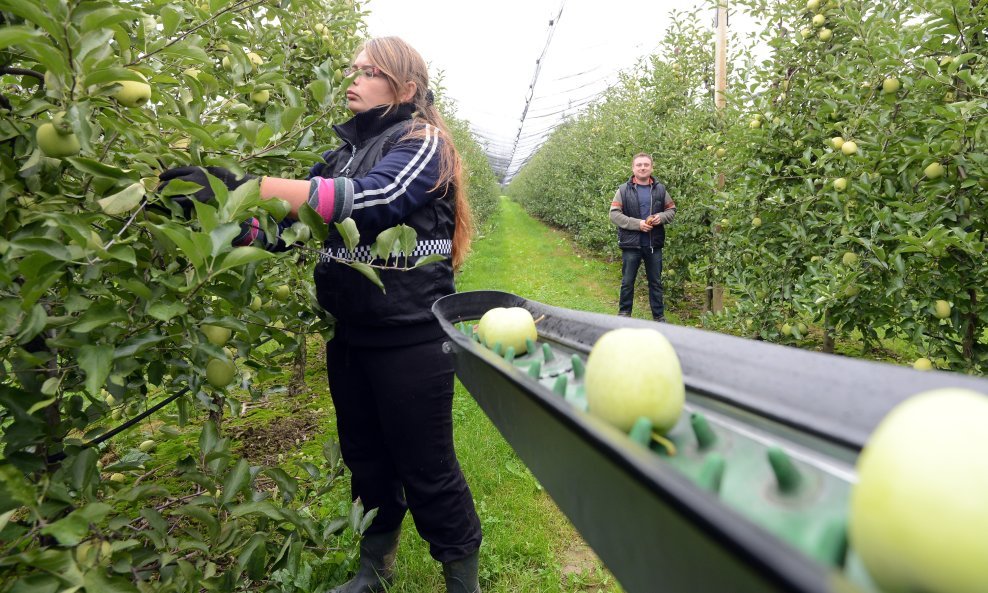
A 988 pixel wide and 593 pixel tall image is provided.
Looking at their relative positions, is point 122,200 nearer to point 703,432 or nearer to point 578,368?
point 578,368

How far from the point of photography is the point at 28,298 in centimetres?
87

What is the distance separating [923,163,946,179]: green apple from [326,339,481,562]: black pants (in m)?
2.30

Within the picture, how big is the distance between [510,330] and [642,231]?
5609mm

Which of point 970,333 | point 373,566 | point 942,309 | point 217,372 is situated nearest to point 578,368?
point 217,372

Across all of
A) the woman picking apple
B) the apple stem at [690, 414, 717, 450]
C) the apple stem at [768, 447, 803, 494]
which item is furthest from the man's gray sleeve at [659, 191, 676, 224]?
the apple stem at [768, 447, 803, 494]

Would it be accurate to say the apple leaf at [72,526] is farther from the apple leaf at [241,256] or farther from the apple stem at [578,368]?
the apple stem at [578,368]

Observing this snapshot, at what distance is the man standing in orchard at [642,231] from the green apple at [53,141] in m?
5.83

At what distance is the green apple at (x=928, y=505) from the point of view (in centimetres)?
39

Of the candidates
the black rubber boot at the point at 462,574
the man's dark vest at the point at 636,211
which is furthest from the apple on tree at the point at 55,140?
the man's dark vest at the point at 636,211

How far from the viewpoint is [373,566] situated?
2.09 metres

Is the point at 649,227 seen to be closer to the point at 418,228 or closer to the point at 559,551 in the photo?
the point at 559,551

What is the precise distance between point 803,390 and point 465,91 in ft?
66.5

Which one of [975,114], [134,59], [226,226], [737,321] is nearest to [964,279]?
[975,114]

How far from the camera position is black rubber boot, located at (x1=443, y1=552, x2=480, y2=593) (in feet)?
6.19
